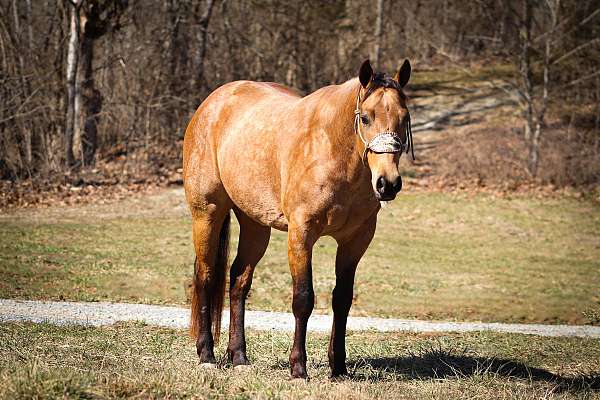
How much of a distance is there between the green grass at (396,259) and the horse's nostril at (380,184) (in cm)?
580

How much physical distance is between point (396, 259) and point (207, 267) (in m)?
8.03

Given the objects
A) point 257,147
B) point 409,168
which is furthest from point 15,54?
point 257,147

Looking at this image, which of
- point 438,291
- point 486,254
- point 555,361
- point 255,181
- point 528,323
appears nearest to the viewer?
point 255,181

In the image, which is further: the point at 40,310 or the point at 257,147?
the point at 40,310

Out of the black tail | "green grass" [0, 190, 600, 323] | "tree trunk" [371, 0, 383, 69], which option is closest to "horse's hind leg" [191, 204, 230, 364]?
the black tail

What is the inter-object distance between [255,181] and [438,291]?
685 centimetres

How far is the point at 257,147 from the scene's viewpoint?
21.7 feet

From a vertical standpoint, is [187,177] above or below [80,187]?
above

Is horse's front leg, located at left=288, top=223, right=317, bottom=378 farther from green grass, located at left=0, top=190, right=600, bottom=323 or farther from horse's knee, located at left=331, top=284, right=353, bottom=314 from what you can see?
green grass, located at left=0, top=190, right=600, bottom=323

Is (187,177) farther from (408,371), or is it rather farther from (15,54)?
(15,54)

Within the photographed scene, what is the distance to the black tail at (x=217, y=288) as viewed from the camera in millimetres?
7133

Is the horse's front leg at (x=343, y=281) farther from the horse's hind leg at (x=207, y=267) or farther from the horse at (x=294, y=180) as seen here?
the horse's hind leg at (x=207, y=267)

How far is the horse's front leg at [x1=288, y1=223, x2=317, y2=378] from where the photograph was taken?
234 inches

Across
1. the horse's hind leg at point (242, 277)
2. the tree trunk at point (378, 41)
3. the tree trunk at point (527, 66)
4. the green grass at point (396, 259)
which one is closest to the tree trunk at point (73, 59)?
the green grass at point (396, 259)
